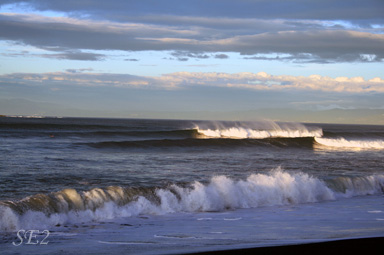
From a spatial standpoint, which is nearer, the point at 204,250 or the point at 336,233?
the point at 204,250

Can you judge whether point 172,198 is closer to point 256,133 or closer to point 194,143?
point 194,143

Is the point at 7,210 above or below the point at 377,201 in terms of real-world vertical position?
above

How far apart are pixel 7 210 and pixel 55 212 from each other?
1011 mm

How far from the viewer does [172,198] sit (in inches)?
401

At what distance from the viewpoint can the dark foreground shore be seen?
5.43 meters

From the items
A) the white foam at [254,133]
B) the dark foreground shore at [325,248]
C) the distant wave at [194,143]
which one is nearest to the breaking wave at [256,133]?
the white foam at [254,133]

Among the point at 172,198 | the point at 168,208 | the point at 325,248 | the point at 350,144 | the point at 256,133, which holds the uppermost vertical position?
the point at 256,133

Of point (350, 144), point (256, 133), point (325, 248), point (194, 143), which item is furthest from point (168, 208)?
point (256, 133)

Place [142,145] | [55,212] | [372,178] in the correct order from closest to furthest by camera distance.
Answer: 1. [55,212]
2. [372,178]
3. [142,145]

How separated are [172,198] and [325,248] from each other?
5.08 m

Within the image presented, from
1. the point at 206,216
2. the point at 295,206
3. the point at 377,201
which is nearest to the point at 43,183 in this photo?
the point at 206,216

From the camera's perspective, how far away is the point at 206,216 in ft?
30.2

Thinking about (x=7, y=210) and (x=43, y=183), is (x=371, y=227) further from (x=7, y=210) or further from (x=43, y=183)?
(x=43, y=183)

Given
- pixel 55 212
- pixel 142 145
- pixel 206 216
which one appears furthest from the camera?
pixel 142 145
